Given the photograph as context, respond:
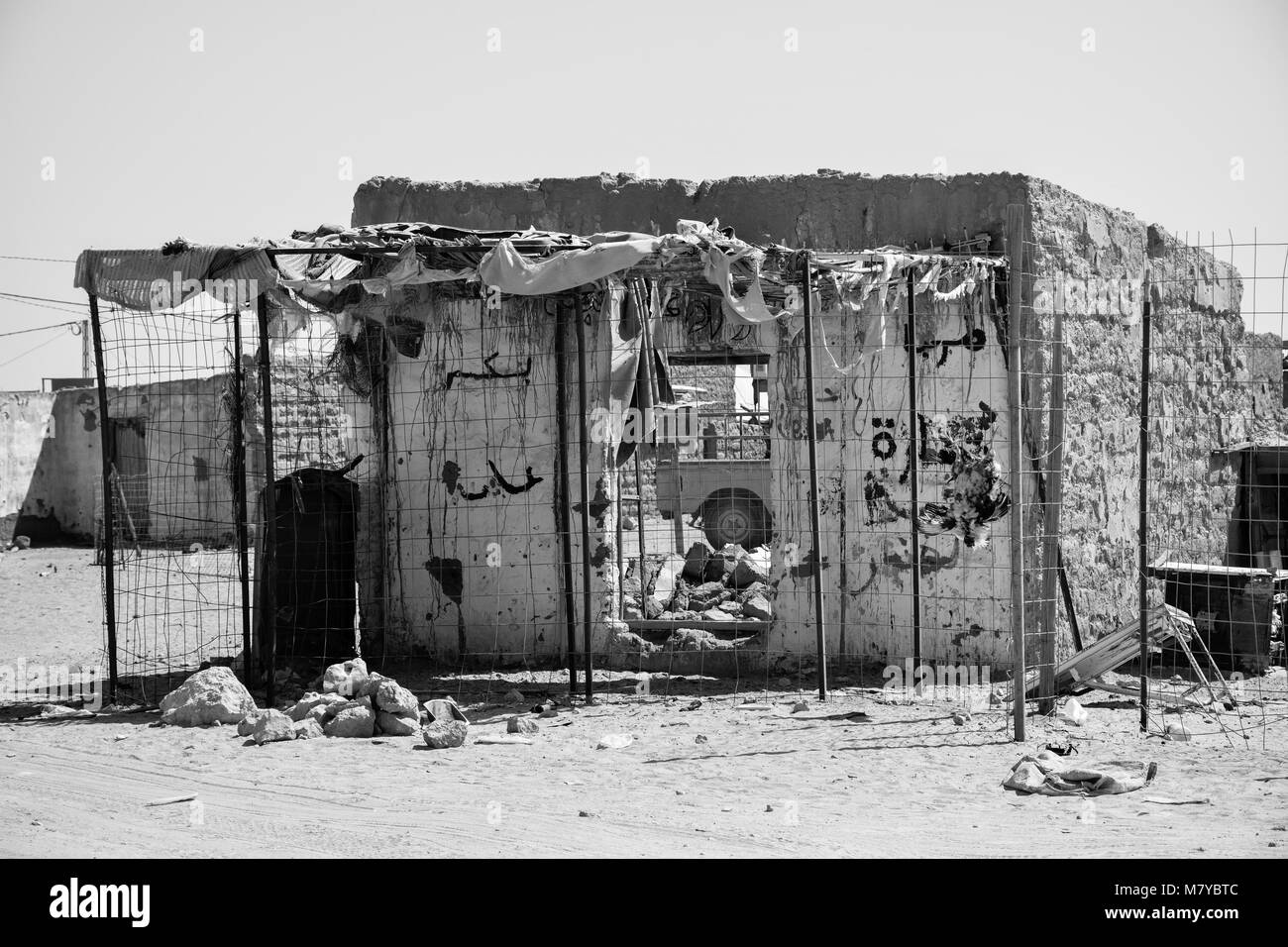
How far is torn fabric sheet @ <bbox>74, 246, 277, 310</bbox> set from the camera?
834cm

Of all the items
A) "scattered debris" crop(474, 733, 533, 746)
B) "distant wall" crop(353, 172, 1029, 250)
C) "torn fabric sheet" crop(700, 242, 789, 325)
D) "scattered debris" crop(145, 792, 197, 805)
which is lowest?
"scattered debris" crop(474, 733, 533, 746)

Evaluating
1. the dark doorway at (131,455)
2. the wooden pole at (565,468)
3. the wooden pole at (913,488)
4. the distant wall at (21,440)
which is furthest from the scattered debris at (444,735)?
the distant wall at (21,440)

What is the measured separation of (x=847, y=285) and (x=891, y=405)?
119 cm

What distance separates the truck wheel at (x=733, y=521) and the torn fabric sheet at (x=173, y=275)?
9145 mm

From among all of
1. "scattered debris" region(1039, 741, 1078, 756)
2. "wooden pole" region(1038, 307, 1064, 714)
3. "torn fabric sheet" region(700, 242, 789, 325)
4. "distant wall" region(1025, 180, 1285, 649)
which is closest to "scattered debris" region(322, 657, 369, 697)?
"torn fabric sheet" region(700, 242, 789, 325)

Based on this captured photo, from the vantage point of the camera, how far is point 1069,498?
977 cm

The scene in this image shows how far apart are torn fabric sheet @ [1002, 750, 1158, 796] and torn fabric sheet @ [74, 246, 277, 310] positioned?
18.6 feet

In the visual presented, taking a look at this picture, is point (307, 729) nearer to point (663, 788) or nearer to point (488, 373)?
point (663, 788)

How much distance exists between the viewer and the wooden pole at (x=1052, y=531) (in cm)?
785

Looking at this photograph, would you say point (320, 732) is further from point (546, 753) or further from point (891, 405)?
point (891, 405)

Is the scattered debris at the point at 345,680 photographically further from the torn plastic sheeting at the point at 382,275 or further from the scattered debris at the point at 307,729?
the torn plastic sheeting at the point at 382,275

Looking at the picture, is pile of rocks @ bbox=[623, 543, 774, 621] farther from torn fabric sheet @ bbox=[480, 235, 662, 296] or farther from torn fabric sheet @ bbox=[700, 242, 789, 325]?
torn fabric sheet @ bbox=[480, 235, 662, 296]

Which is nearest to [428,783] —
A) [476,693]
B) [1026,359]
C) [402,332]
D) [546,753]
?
[546,753]

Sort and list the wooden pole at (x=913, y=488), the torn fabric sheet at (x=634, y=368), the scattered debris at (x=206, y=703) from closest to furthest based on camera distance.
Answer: the scattered debris at (x=206, y=703)
the torn fabric sheet at (x=634, y=368)
the wooden pole at (x=913, y=488)
